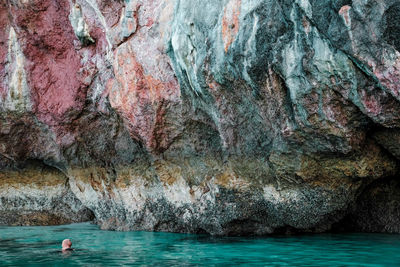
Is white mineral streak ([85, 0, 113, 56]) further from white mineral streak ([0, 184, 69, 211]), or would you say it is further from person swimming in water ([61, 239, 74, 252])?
white mineral streak ([0, 184, 69, 211])

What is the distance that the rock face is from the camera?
28.5 ft

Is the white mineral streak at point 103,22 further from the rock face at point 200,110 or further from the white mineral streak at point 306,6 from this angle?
the white mineral streak at point 306,6

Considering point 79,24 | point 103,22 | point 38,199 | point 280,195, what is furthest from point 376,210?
point 38,199

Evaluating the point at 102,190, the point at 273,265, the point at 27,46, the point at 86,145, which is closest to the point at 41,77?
the point at 27,46

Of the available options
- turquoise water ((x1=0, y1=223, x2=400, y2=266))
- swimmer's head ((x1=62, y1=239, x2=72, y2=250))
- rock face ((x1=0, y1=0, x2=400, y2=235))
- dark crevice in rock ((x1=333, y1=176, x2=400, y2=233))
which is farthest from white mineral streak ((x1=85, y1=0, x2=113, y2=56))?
dark crevice in rock ((x1=333, y1=176, x2=400, y2=233))

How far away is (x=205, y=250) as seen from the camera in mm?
10008

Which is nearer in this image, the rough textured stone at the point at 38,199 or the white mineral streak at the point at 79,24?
the white mineral streak at the point at 79,24

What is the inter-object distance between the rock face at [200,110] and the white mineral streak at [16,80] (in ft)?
0.12

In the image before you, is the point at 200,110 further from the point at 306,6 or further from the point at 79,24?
the point at 79,24

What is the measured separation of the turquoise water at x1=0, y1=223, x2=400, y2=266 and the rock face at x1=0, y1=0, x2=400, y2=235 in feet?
2.33

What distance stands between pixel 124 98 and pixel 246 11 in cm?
415

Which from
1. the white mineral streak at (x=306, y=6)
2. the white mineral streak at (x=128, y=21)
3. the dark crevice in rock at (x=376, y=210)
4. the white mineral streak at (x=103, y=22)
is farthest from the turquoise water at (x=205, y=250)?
the white mineral streak at (x=128, y=21)

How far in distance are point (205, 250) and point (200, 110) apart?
3.04 metres

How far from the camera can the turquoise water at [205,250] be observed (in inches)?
344
